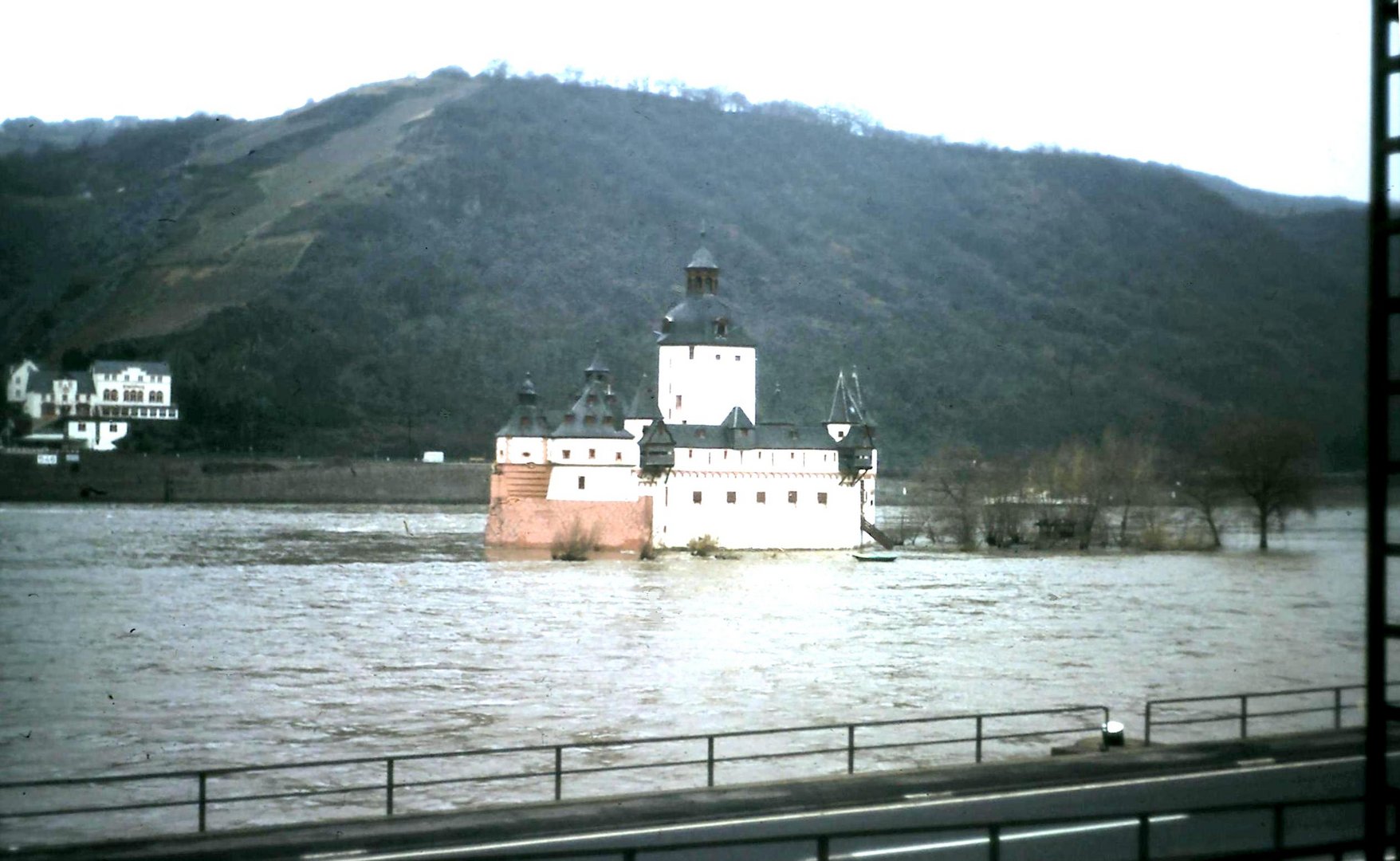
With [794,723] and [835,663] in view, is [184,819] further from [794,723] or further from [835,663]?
[835,663]

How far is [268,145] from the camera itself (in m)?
166

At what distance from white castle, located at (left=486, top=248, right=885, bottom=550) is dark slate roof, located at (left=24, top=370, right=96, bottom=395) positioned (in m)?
16.1

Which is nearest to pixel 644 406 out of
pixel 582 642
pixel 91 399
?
pixel 91 399

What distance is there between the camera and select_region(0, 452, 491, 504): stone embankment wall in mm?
70500

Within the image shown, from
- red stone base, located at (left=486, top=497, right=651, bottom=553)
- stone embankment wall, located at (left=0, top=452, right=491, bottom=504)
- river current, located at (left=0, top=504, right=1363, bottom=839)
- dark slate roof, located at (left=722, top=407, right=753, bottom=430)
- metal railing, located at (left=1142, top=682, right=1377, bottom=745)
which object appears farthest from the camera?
stone embankment wall, located at (left=0, top=452, right=491, bottom=504)

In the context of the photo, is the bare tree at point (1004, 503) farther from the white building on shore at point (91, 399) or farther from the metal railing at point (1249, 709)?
the metal railing at point (1249, 709)

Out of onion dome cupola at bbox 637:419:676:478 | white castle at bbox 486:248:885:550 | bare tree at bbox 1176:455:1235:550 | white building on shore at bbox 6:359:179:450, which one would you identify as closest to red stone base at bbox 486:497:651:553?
white castle at bbox 486:248:885:550

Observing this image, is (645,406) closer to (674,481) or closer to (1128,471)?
(674,481)

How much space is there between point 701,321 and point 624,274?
252 feet

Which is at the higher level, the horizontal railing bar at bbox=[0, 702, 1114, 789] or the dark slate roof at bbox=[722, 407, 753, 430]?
the dark slate roof at bbox=[722, 407, 753, 430]

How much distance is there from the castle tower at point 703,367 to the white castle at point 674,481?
219 centimetres

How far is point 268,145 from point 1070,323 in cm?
8545

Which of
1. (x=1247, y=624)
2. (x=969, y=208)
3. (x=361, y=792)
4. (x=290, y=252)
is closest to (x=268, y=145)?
(x=290, y=252)

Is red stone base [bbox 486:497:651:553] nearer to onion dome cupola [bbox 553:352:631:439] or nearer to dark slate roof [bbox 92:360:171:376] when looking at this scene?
onion dome cupola [bbox 553:352:631:439]
